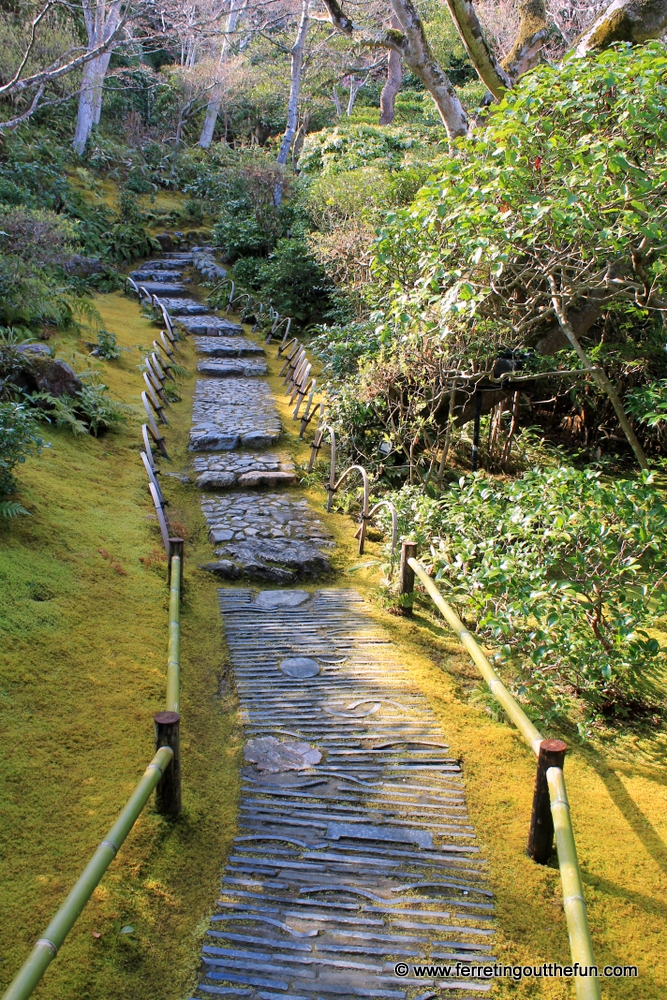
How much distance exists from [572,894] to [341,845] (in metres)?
1.10

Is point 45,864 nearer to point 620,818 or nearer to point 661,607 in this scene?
point 620,818

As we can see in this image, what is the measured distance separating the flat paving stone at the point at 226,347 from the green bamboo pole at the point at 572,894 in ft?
36.3

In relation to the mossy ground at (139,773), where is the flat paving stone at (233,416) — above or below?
above

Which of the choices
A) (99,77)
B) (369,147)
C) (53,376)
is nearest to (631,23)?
(53,376)

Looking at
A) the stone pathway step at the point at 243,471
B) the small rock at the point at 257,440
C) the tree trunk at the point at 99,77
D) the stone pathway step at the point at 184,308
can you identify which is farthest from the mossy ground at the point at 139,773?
the tree trunk at the point at 99,77

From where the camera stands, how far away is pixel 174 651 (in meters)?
3.62

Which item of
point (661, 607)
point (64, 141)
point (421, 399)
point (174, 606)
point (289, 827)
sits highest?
point (64, 141)

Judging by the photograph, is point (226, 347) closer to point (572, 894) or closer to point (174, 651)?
point (174, 651)

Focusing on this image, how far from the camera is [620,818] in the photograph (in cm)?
329

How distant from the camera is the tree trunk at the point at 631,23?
242 inches

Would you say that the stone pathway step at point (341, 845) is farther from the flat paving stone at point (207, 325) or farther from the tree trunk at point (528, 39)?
the flat paving stone at point (207, 325)

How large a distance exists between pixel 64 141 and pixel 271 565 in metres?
19.5

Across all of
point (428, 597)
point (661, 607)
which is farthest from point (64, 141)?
point (661, 607)

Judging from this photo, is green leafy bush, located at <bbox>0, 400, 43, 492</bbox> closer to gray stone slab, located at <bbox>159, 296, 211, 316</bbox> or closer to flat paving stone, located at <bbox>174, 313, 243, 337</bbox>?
flat paving stone, located at <bbox>174, 313, 243, 337</bbox>
